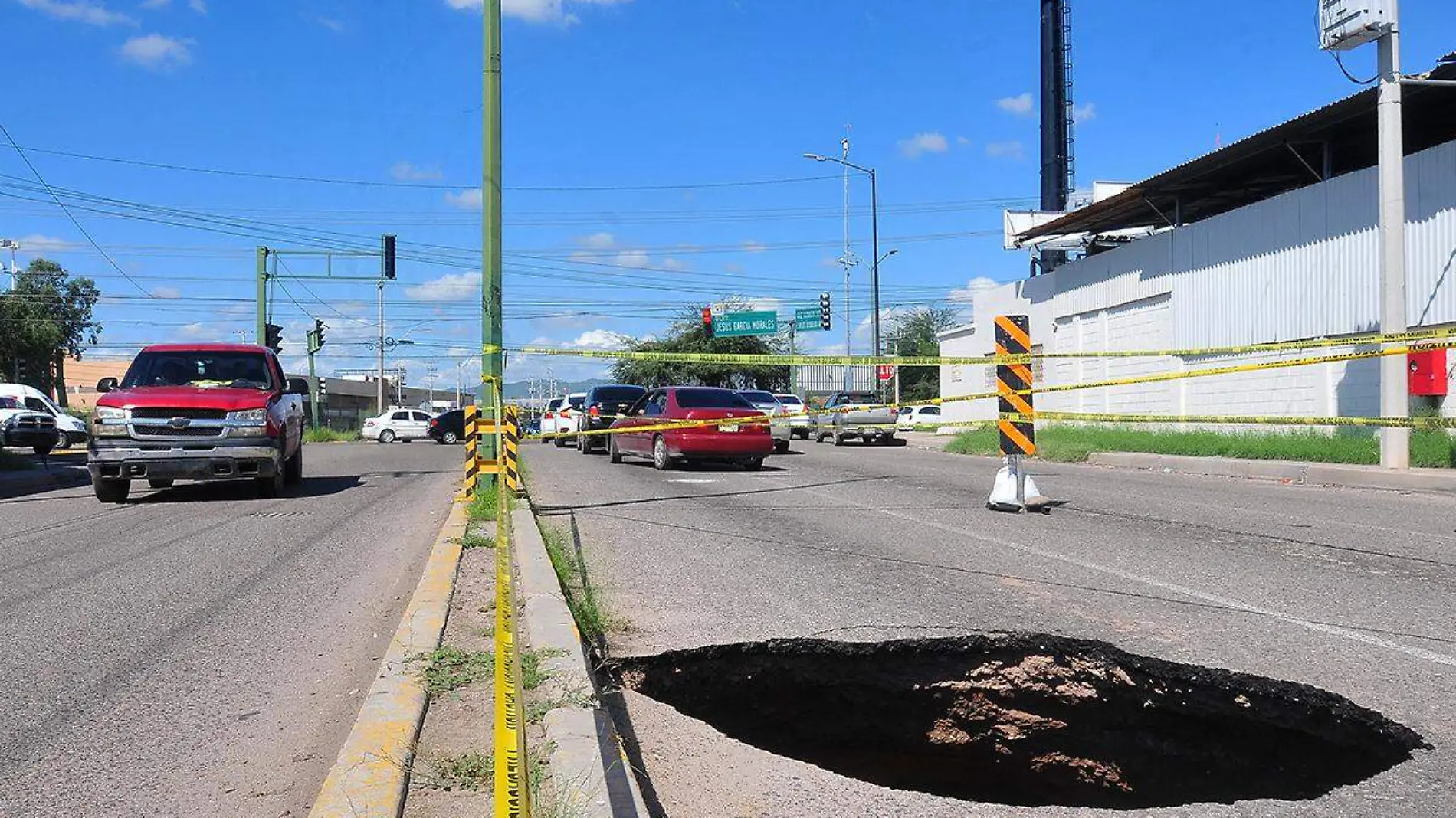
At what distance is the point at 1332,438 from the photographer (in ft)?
59.2

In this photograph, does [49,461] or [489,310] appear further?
[49,461]

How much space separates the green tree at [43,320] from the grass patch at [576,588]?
53733 mm

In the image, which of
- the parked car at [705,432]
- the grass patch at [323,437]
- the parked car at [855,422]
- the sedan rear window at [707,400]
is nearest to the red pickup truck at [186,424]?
the parked car at [705,432]

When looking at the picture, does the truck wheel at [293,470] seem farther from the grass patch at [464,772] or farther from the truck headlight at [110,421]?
the grass patch at [464,772]

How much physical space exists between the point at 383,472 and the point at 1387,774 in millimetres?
18497

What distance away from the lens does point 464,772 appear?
346 cm

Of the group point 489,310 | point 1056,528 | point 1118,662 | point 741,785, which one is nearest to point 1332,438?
point 1056,528

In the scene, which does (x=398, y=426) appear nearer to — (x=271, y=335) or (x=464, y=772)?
(x=271, y=335)

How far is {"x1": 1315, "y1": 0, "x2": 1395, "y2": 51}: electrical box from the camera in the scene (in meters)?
14.7

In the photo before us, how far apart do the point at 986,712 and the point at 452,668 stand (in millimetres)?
2521

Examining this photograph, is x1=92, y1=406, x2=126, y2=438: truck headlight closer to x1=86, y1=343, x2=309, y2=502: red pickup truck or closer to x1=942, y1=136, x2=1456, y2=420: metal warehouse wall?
x1=86, y1=343, x2=309, y2=502: red pickup truck

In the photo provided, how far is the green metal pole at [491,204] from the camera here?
12141mm

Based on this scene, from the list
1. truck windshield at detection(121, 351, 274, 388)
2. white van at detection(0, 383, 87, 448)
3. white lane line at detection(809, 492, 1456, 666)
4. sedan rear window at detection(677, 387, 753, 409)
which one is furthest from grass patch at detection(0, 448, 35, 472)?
white lane line at detection(809, 492, 1456, 666)

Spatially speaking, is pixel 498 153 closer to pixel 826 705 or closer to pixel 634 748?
pixel 826 705
